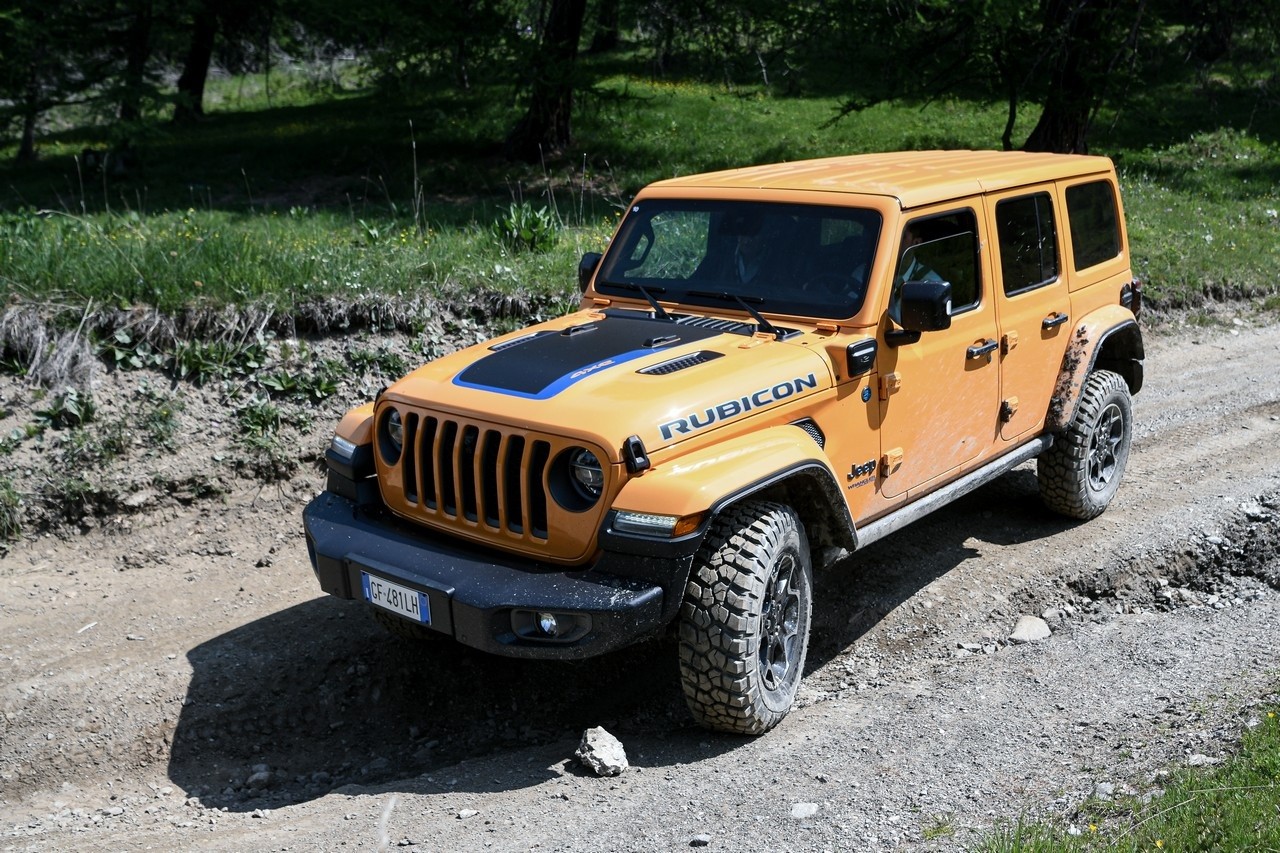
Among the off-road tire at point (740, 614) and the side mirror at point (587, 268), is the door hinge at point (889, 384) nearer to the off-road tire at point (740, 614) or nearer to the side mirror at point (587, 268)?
the off-road tire at point (740, 614)

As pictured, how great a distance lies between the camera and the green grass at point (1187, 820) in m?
3.37

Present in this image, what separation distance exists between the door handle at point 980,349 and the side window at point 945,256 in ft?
0.62

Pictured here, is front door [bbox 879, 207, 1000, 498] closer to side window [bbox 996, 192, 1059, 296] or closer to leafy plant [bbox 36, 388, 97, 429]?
side window [bbox 996, 192, 1059, 296]

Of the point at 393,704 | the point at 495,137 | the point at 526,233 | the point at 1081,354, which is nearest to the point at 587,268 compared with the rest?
the point at 393,704

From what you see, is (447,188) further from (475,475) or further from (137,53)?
(475,475)

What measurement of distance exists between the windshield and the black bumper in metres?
1.55

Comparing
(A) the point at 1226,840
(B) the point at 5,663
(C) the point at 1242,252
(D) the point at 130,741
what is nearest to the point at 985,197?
(A) the point at 1226,840

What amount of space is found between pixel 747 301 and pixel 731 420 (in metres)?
0.95

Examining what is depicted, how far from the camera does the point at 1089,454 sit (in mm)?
6301

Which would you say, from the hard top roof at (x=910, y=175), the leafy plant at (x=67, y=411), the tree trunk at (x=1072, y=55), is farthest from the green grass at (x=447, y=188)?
the hard top roof at (x=910, y=175)

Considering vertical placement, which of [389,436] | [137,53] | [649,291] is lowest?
[389,436]

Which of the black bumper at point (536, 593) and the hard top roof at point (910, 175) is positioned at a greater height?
the hard top roof at point (910, 175)

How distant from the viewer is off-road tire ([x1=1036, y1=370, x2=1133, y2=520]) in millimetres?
6219

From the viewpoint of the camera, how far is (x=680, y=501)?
3936 millimetres
